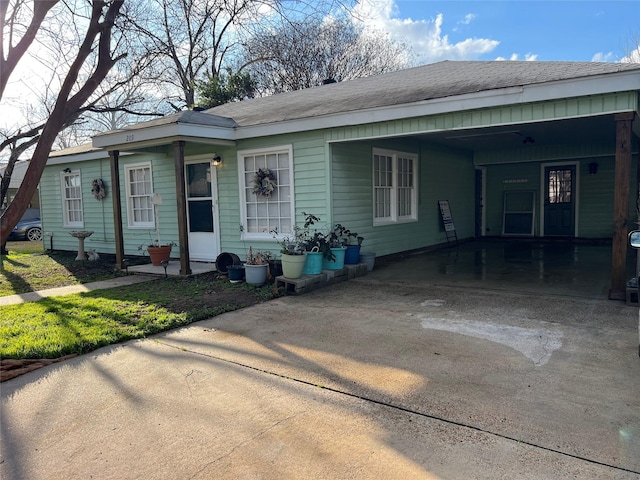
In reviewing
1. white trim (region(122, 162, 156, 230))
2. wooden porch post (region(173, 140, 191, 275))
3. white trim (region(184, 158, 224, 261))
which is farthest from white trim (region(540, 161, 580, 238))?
white trim (region(122, 162, 156, 230))

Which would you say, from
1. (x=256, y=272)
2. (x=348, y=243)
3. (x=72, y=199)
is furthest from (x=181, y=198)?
(x=72, y=199)

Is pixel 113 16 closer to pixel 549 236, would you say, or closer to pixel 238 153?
pixel 238 153

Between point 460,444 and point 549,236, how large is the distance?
11751mm

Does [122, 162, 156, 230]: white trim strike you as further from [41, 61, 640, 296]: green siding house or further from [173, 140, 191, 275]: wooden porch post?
[173, 140, 191, 275]: wooden porch post

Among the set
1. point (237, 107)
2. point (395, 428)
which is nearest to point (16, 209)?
point (395, 428)

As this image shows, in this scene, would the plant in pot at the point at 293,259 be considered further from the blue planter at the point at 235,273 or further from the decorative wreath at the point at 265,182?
the decorative wreath at the point at 265,182

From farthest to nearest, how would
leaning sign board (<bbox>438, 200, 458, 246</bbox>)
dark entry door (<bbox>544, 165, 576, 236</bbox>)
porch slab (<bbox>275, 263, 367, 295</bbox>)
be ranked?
dark entry door (<bbox>544, 165, 576, 236</bbox>) → leaning sign board (<bbox>438, 200, 458, 246</bbox>) → porch slab (<bbox>275, 263, 367, 295</bbox>)

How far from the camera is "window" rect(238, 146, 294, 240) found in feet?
26.0

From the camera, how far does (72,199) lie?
12.0 m

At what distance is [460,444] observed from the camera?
247cm

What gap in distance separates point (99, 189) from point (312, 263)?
695cm

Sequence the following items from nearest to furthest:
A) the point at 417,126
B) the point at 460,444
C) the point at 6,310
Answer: the point at 460,444, the point at 6,310, the point at 417,126

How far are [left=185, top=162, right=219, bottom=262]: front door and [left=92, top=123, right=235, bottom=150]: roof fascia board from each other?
1.05m

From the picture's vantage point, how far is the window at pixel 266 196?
26.0 ft
